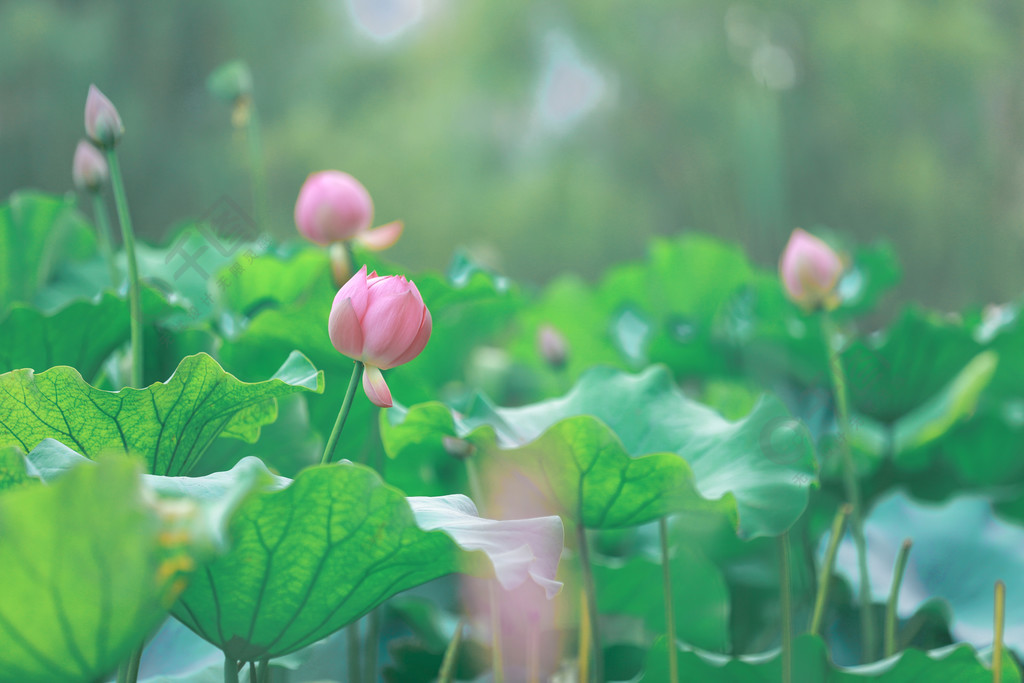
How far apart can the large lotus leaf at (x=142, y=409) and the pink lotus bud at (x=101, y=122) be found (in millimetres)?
145

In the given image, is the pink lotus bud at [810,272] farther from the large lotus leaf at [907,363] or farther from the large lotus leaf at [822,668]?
the large lotus leaf at [822,668]

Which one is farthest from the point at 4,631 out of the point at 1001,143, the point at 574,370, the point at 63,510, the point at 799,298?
the point at 1001,143

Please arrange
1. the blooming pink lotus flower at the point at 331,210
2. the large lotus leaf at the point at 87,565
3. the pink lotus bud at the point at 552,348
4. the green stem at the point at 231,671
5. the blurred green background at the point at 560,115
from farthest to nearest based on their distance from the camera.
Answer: the blurred green background at the point at 560,115 → the pink lotus bud at the point at 552,348 → the blooming pink lotus flower at the point at 331,210 → the green stem at the point at 231,671 → the large lotus leaf at the point at 87,565

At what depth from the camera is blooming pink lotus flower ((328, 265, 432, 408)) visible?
13.5 inches

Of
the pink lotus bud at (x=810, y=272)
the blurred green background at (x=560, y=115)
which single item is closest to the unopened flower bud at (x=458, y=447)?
the pink lotus bud at (x=810, y=272)

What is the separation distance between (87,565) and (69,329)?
0.29 metres

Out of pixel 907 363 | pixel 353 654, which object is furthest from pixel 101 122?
pixel 907 363

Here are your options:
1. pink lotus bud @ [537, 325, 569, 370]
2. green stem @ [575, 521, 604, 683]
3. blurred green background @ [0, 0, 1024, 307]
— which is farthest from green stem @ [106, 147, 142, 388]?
blurred green background @ [0, 0, 1024, 307]

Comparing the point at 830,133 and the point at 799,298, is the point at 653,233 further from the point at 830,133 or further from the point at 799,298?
the point at 799,298

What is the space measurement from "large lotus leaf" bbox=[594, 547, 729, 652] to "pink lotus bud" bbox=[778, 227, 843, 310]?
0.22m

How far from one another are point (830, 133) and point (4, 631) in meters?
5.23

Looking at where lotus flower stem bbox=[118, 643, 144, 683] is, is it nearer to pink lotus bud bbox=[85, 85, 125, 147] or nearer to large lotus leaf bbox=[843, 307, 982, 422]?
pink lotus bud bbox=[85, 85, 125, 147]

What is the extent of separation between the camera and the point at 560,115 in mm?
5566

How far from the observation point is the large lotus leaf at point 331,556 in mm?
279
